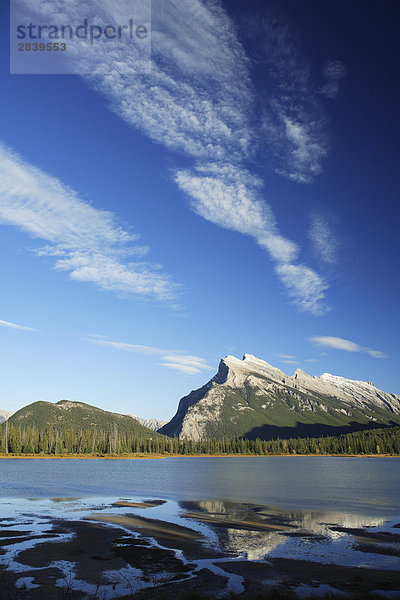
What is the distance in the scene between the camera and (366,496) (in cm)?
8644

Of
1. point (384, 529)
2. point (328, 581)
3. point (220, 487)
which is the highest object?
point (328, 581)

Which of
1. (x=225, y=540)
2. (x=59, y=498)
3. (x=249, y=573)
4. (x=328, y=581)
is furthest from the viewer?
(x=59, y=498)

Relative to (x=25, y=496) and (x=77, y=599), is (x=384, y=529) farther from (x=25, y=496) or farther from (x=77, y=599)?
(x=25, y=496)

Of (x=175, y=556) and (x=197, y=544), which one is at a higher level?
(x=175, y=556)

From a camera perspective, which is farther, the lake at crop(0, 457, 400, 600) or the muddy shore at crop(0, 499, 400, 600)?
the lake at crop(0, 457, 400, 600)

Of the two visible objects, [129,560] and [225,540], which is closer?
[129,560]

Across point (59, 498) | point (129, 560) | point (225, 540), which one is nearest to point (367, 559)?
point (225, 540)

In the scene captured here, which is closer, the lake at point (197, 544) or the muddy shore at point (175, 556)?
the muddy shore at point (175, 556)

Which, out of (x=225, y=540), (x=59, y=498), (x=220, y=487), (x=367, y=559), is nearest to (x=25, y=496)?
(x=59, y=498)

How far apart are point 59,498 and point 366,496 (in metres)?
62.1

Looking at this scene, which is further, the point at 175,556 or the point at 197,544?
the point at 197,544

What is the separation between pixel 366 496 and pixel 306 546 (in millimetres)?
52840

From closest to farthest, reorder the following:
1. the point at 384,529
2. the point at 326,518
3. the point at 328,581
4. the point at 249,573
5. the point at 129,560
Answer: the point at 328,581 < the point at 249,573 < the point at 129,560 < the point at 384,529 < the point at 326,518

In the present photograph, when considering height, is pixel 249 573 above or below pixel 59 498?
above
